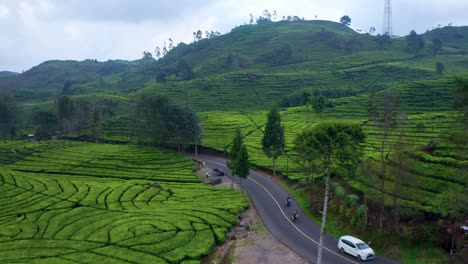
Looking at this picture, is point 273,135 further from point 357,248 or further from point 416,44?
point 416,44

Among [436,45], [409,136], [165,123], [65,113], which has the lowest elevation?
[409,136]

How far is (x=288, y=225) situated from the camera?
38.8m

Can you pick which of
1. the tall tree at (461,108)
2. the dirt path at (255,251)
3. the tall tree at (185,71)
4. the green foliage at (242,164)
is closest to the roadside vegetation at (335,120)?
the tall tree at (461,108)

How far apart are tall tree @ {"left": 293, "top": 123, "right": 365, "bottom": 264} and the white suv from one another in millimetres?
4609

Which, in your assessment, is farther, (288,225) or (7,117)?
(7,117)

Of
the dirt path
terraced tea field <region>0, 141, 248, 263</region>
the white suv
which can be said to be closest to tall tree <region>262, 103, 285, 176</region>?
terraced tea field <region>0, 141, 248, 263</region>

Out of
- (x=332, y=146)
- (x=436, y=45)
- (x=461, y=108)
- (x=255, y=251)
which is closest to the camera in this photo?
(x=332, y=146)

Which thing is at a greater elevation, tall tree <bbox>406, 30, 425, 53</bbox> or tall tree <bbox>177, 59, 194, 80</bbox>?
tall tree <bbox>406, 30, 425, 53</bbox>

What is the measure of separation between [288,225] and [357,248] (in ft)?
32.5

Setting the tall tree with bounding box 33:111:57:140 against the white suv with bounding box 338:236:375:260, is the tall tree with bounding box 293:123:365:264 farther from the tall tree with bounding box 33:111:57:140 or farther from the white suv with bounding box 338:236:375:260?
the tall tree with bounding box 33:111:57:140

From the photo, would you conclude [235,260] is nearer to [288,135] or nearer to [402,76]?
[288,135]

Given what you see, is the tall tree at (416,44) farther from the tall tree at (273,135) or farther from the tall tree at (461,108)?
the tall tree at (461,108)

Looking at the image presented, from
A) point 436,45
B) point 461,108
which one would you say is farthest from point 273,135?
point 436,45

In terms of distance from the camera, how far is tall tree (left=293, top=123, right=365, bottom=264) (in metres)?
26.8
